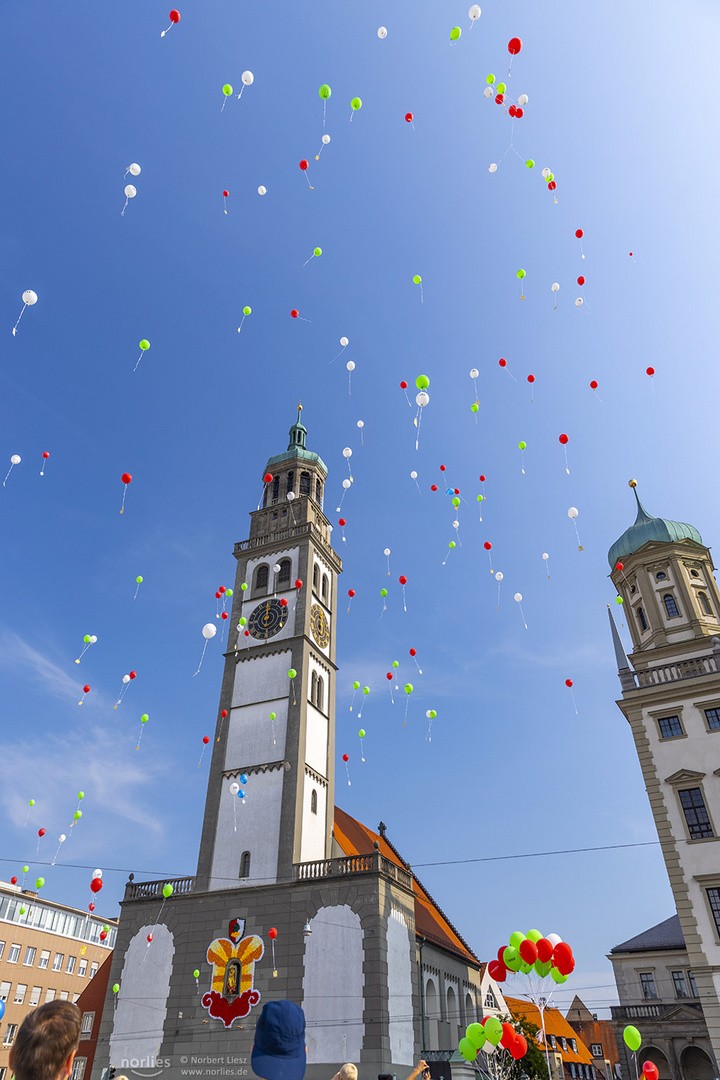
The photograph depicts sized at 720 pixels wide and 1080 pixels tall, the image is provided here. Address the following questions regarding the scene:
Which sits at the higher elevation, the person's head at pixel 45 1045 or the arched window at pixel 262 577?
the arched window at pixel 262 577

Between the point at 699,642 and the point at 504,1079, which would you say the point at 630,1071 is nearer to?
the point at 504,1079

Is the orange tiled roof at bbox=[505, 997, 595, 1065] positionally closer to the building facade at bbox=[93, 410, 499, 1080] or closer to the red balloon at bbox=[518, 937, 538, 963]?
the building facade at bbox=[93, 410, 499, 1080]

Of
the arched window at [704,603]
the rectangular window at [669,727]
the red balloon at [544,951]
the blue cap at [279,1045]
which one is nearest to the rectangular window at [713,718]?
the rectangular window at [669,727]

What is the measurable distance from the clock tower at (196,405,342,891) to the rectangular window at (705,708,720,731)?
17715 mm

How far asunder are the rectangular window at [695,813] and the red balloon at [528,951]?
1388 centimetres

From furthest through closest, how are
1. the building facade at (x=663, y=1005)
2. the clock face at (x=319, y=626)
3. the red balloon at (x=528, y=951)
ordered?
the clock face at (x=319, y=626) < the building facade at (x=663, y=1005) < the red balloon at (x=528, y=951)

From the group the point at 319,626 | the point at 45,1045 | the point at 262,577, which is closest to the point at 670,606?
the point at 319,626

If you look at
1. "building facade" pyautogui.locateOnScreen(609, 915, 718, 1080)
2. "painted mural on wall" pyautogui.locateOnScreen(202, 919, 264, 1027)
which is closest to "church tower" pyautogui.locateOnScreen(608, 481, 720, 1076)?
"building facade" pyautogui.locateOnScreen(609, 915, 718, 1080)

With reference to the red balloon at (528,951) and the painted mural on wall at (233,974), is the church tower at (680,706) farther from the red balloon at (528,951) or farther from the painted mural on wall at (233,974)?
the painted mural on wall at (233,974)

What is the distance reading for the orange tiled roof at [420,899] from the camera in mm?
36031

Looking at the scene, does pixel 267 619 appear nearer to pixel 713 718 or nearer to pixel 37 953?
pixel 713 718

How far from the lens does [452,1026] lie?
34969mm

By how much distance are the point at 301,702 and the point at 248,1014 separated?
12.6 m

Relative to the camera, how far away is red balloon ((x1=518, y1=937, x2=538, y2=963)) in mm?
16734
